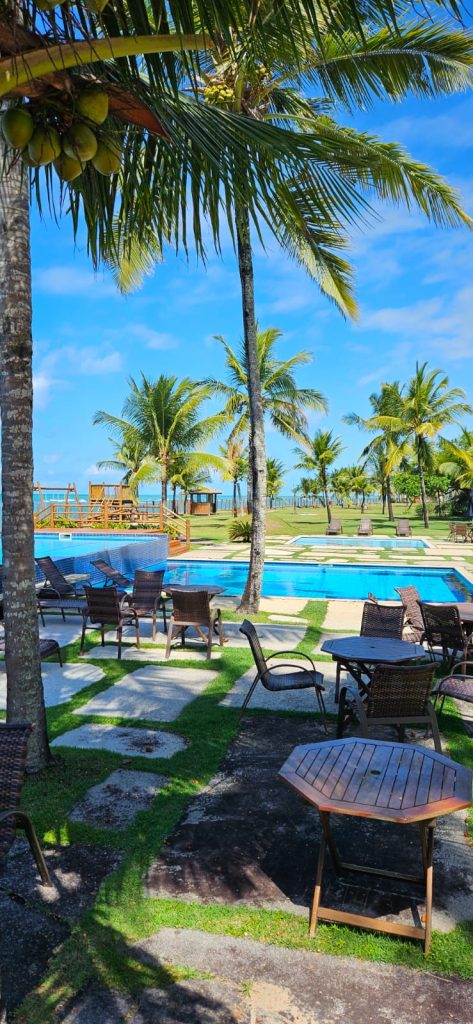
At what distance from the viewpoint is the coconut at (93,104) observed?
1.50m

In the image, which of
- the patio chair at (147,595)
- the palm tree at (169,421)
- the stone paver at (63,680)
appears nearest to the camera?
the stone paver at (63,680)

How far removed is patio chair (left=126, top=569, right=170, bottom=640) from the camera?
8.84m

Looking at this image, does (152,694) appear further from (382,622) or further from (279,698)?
(382,622)

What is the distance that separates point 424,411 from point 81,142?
33944 millimetres

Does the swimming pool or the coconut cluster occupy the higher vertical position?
the coconut cluster

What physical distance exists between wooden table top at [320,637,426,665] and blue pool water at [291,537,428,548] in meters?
19.2

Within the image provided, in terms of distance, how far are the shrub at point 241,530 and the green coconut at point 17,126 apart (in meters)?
24.6

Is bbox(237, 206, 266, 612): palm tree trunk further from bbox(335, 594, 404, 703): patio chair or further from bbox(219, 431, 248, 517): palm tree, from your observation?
bbox(219, 431, 248, 517): palm tree

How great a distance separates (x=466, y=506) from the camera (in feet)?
144

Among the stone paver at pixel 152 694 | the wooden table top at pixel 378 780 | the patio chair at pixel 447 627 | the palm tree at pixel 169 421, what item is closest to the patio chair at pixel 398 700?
the wooden table top at pixel 378 780

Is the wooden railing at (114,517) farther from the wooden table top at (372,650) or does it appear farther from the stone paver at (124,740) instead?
the stone paver at (124,740)

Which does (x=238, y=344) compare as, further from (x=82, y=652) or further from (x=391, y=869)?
(x=391, y=869)

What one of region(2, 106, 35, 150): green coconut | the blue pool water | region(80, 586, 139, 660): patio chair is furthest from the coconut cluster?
the blue pool water

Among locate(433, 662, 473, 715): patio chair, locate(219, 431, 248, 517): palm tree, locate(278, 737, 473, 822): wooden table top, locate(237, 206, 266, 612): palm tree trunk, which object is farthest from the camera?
locate(219, 431, 248, 517): palm tree
